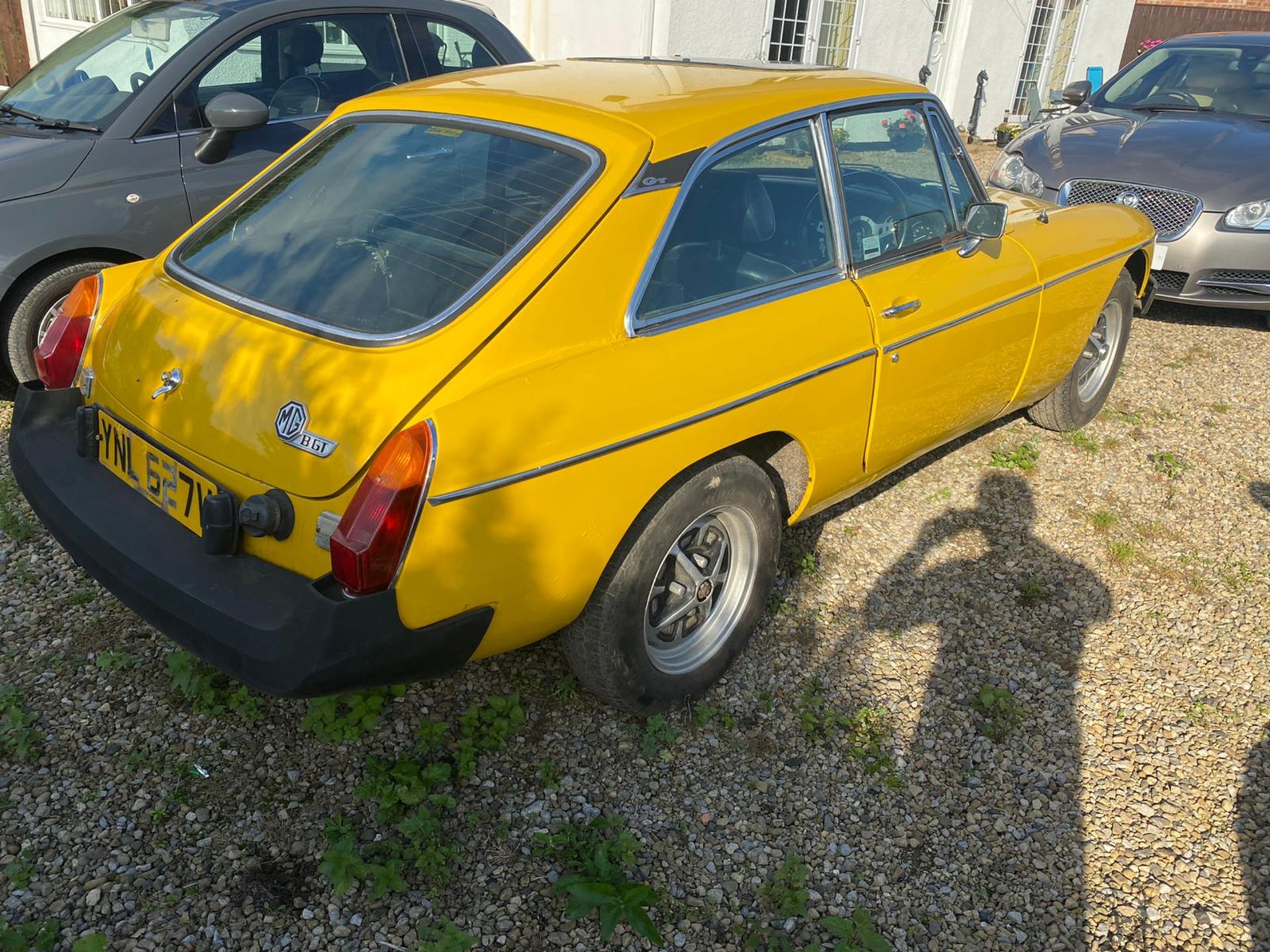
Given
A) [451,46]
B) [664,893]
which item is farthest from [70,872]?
[451,46]

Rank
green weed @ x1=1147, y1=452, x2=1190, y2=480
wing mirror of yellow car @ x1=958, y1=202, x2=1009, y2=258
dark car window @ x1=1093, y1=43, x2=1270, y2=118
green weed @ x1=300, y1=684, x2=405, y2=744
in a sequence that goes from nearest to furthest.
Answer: green weed @ x1=300, y1=684, x2=405, y2=744 < wing mirror of yellow car @ x1=958, y1=202, x2=1009, y2=258 < green weed @ x1=1147, y1=452, x2=1190, y2=480 < dark car window @ x1=1093, y1=43, x2=1270, y2=118

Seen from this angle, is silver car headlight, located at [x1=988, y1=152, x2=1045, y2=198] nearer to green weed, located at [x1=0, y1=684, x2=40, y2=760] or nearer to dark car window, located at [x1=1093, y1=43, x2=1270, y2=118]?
dark car window, located at [x1=1093, y1=43, x2=1270, y2=118]

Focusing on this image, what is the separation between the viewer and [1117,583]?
404cm

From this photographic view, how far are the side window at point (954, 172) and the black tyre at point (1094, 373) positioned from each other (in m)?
1.36

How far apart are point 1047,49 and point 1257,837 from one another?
16.3m

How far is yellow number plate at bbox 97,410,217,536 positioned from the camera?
257 cm

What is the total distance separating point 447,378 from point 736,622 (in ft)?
4.65

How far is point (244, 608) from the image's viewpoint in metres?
2.38

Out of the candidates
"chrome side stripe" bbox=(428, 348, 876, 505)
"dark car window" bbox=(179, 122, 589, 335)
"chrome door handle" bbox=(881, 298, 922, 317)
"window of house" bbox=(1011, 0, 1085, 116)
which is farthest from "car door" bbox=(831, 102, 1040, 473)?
"window of house" bbox=(1011, 0, 1085, 116)

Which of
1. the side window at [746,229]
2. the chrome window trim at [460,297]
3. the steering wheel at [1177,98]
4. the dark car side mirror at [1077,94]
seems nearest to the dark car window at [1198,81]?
the steering wheel at [1177,98]

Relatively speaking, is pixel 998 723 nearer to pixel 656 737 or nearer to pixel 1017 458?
pixel 656 737

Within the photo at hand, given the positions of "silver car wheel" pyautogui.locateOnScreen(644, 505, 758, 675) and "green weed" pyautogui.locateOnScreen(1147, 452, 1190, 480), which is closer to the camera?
"silver car wheel" pyautogui.locateOnScreen(644, 505, 758, 675)

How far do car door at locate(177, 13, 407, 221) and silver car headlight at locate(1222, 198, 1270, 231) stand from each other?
5.06m

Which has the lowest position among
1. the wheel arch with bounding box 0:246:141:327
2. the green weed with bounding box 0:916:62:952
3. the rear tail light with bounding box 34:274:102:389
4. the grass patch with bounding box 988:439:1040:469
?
the grass patch with bounding box 988:439:1040:469
